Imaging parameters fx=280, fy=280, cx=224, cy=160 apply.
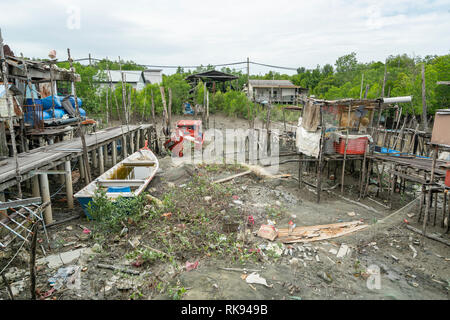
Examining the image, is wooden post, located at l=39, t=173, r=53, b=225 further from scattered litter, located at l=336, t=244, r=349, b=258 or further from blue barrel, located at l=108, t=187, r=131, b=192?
scattered litter, located at l=336, t=244, r=349, b=258

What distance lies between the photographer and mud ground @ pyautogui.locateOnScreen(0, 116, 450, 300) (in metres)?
4.80

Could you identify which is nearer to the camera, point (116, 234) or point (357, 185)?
point (116, 234)

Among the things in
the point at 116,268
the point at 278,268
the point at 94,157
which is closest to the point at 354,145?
the point at 278,268

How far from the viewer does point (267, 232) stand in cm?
694

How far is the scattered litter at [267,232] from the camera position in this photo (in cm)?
679

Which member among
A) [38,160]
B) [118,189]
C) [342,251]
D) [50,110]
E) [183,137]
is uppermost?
[50,110]

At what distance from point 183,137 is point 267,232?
403 inches

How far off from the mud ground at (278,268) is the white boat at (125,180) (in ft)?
2.91

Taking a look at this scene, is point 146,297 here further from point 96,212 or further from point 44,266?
point 96,212

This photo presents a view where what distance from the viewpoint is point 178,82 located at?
28.1 metres

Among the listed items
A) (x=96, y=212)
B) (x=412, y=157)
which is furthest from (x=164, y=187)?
(x=412, y=157)

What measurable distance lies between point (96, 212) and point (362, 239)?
22.5ft

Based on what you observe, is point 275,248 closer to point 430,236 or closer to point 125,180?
point 430,236
